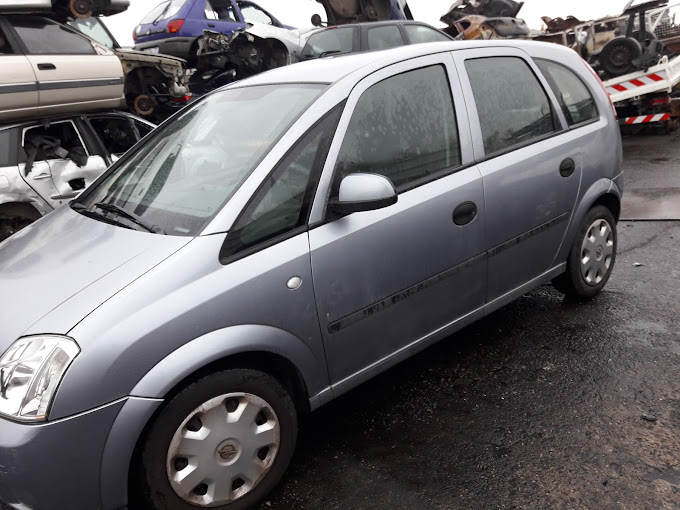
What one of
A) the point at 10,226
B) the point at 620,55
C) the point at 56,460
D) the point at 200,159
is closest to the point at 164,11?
the point at 10,226

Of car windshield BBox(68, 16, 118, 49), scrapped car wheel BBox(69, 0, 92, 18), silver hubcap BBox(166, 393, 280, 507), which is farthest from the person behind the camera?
car windshield BBox(68, 16, 118, 49)

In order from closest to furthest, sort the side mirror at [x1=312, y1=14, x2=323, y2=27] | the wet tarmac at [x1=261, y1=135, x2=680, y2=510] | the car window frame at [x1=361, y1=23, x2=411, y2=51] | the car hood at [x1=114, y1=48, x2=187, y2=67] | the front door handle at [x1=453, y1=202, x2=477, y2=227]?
1. the wet tarmac at [x1=261, y1=135, x2=680, y2=510]
2. the front door handle at [x1=453, y1=202, x2=477, y2=227]
3. the car hood at [x1=114, y1=48, x2=187, y2=67]
4. the car window frame at [x1=361, y1=23, x2=411, y2=51]
5. the side mirror at [x1=312, y1=14, x2=323, y2=27]

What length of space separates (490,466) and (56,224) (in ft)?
7.44

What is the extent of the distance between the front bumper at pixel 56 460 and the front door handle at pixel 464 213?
1703mm

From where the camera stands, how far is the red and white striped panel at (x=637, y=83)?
870 centimetres

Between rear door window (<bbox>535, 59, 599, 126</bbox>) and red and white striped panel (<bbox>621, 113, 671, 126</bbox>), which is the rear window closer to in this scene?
red and white striped panel (<bbox>621, 113, 671, 126</bbox>)

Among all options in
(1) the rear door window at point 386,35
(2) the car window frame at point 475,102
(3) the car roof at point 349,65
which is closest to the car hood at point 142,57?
(1) the rear door window at point 386,35

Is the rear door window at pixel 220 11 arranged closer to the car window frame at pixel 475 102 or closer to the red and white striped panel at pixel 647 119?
the red and white striped panel at pixel 647 119

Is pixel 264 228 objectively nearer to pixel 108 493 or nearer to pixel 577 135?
pixel 108 493

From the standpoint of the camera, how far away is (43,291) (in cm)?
217

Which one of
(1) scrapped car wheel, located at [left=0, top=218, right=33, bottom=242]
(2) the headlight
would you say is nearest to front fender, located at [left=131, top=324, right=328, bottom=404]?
(2) the headlight

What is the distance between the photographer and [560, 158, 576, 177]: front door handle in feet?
11.0

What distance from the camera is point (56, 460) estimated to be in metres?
1.89

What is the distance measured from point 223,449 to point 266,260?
2.37 feet
